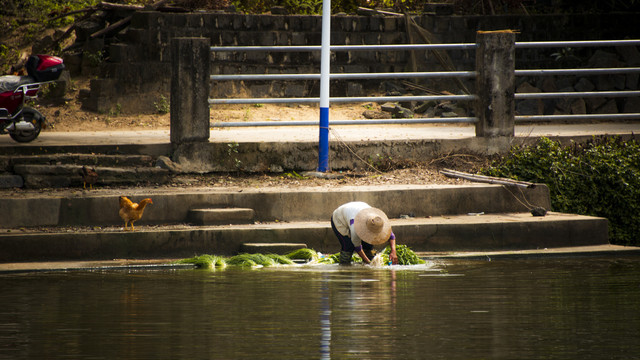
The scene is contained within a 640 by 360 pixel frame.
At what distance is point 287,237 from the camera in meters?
10.8

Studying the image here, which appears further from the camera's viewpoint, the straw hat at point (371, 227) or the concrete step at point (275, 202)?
the concrete step at point (275, 202)

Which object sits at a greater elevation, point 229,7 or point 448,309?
point 229,7

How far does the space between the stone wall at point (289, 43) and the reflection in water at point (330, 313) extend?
29.7 ft

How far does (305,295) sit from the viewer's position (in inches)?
330

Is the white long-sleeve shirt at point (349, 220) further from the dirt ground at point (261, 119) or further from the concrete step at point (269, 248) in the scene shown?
the dirt ground at point (261, 119)

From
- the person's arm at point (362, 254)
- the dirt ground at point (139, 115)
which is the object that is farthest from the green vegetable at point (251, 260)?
the dirt ground at point (139, 115)

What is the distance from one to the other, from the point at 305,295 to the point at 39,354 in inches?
111

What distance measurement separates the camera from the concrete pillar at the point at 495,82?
1370 cm

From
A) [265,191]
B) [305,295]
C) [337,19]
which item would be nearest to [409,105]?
[337,19]

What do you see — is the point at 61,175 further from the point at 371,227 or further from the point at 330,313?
the point at 330,313

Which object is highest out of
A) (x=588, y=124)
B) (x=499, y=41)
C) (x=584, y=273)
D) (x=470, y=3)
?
(x=470, y=3)

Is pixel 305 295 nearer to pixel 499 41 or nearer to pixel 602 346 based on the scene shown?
pixel 602 346

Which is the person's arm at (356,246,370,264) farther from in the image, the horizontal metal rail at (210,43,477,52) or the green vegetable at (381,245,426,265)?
the horizontal metal rail at (210,43,477,52)

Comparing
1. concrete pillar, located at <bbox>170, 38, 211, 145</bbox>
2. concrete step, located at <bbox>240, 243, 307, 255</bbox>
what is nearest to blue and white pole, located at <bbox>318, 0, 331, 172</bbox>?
concrete pillar, located at <bbox>170, 38, 211, 145</bbox>
